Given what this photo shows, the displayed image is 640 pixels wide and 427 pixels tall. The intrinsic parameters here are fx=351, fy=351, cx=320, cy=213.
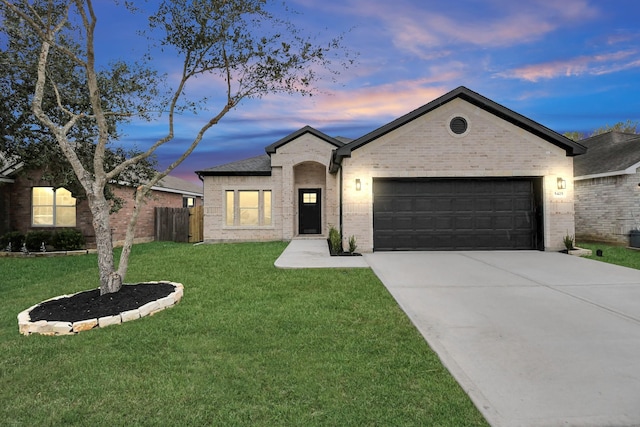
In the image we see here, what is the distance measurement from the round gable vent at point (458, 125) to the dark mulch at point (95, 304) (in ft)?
32.8

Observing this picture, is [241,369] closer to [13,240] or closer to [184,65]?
[184,65]

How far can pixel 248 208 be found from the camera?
1736 centimetres

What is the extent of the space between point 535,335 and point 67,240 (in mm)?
16197

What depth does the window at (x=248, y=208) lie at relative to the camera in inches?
680

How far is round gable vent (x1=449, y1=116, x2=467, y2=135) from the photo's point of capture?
11.9 metres

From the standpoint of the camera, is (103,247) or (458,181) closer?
(103,247)

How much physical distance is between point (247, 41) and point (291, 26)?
0.91 meters

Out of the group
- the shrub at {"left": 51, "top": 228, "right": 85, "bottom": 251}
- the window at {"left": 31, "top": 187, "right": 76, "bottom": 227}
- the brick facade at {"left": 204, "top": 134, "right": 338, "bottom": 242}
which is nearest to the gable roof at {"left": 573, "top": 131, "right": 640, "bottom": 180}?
the brick facade at {"left": 204, "top": 134, "right": 338, "bottom": 242}

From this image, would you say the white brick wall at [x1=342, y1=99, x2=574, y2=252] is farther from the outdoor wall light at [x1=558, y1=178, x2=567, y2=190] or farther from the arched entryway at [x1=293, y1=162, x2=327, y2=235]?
the arched entryway at [x1=293, y1=162, x2=327, y2=235]

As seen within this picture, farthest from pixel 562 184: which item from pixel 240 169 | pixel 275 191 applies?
pixel 240 169

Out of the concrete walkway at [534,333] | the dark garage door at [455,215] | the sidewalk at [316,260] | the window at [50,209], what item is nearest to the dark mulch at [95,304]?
the sidewalk at [316,260]

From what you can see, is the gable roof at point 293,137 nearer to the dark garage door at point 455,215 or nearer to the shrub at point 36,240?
the dark garage door at point 455,215

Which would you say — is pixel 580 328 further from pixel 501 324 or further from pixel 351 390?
pixel 351 390

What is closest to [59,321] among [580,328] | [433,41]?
[580,328]
